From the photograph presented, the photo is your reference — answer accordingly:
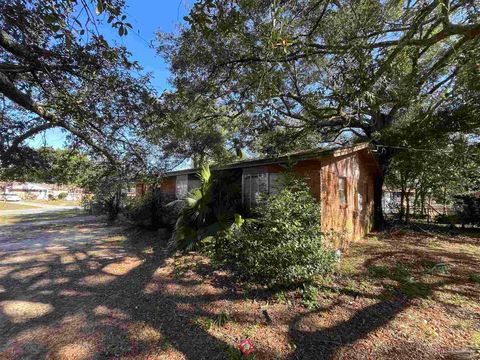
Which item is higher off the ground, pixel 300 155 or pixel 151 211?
pixel 300 155

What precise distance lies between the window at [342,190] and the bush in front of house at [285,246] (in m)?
3.41

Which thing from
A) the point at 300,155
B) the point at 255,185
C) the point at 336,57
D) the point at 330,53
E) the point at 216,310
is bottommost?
the point at 216,310

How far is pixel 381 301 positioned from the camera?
180 inches

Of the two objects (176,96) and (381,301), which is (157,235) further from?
(381,301)

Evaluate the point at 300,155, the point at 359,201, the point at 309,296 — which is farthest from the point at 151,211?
the point at 359,201

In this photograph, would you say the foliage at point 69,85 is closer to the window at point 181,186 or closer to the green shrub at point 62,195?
the window at point 181,186

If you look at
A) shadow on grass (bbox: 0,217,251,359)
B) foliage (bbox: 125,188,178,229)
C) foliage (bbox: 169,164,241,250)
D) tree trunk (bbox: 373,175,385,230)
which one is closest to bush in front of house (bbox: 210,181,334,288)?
shadow on grass (bbox: 0,217,251,359)

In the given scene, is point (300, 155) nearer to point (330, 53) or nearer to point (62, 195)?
point (330, 53)

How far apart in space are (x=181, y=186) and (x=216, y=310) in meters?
9.98

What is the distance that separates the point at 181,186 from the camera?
13.8 meters

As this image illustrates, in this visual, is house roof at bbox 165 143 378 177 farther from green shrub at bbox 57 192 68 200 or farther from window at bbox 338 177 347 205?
green shrub at bbox 57 192 68 200

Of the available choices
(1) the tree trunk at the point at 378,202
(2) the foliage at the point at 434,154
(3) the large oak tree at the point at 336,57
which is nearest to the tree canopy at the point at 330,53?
(3) the large oak tree at the point at 336,57

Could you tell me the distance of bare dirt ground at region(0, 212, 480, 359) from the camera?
3.30 meters

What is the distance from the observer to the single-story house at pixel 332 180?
765 cm
